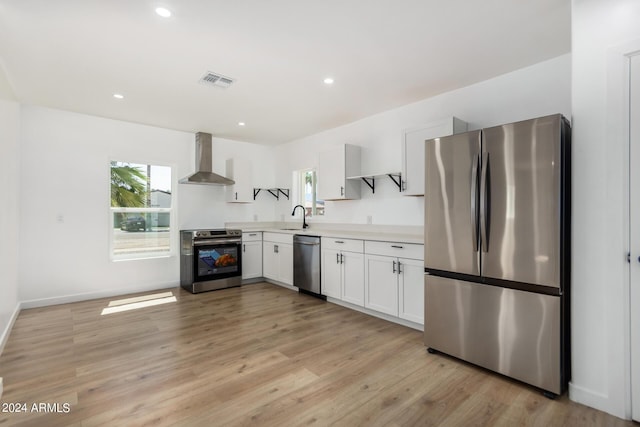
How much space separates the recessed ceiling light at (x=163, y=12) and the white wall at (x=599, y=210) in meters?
2.66

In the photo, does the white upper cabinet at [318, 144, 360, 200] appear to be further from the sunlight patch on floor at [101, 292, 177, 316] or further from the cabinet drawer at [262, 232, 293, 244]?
the sunlight patch on floor at [101, 292, 177, 316]

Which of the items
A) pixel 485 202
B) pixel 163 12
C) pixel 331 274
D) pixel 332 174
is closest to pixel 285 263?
pixel 331 274

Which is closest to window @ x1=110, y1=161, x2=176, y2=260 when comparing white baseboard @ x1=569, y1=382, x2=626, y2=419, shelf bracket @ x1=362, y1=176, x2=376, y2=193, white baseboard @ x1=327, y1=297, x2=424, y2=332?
white baseboard @ x1=327, y1=297, x2=424, y2=332

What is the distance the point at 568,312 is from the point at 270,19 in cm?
287

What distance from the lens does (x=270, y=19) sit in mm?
2217

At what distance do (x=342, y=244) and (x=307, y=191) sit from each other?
2.06 meters

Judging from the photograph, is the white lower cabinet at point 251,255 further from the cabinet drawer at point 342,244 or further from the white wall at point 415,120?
the cabinet drawer at point 342,244

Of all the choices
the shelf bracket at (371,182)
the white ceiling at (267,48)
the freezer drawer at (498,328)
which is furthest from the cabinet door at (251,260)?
the freezer drawer at (498,328)

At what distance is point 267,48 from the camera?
8.54 ft

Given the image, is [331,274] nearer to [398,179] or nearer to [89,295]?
[398,179]

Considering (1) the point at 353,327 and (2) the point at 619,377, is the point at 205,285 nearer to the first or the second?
(1) the point at 353,327

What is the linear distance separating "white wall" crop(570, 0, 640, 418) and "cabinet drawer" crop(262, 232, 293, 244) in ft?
11.6

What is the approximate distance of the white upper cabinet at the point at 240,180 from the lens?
18.1ft

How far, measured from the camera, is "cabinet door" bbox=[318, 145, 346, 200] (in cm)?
438
